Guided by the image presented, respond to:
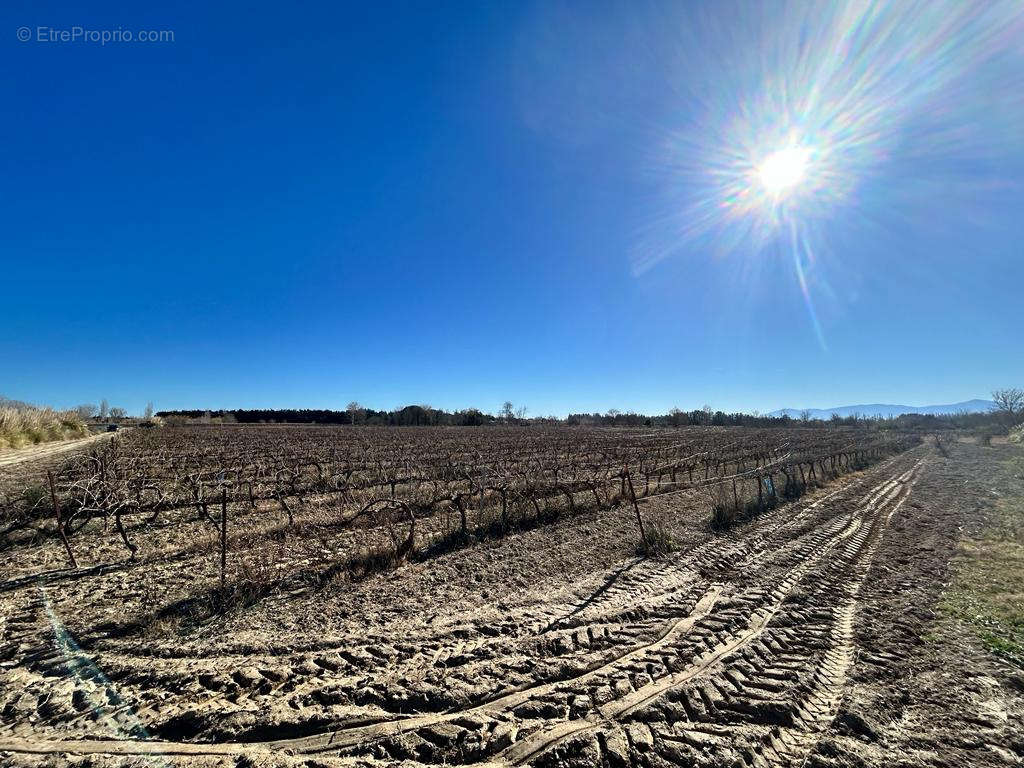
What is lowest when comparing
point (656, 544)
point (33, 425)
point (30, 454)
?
point (656, 544)

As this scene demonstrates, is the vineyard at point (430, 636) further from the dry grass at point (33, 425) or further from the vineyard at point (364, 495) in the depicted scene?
the dry grass at point (33, 425)

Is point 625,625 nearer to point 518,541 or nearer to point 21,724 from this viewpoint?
point 518,541

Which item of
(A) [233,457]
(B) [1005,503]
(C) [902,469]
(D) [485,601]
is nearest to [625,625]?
(D) [485,601]

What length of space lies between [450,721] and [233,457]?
2514cm

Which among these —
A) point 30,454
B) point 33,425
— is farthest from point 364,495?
point 33,425

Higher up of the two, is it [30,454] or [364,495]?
[30,454]

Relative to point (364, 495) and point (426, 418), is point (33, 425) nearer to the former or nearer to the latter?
point (364, 495)

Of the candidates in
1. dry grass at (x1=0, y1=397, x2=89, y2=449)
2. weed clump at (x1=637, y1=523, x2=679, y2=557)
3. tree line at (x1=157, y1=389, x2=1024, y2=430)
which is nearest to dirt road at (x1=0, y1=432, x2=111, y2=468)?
dry grass at (x1=0, y1=397, x2=89, y2=449)

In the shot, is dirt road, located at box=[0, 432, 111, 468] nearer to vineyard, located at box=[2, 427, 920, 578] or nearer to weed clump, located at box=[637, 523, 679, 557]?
vineyard, located at box=[2, 427, 920, 578]

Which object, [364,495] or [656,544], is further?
[364,495]

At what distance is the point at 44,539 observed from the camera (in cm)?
859

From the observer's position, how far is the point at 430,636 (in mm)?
5082

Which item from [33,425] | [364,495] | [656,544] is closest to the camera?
[656,544]

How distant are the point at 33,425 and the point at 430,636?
41.4 meters
